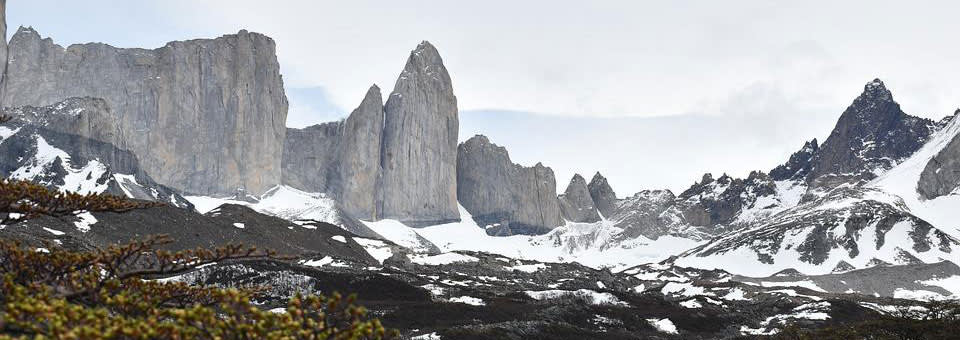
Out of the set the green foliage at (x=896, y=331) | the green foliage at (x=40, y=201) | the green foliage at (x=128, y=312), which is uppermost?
the green foliage at (x=40, y=201)

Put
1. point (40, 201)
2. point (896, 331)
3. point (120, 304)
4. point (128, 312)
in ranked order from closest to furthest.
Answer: point (120, 304)
point (128, 312)
point (40, 201)
point (896, 331)

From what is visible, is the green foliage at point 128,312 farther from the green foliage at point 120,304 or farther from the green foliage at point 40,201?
the green foliage at point 40,201

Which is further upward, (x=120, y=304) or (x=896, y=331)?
(x=120, y=304)

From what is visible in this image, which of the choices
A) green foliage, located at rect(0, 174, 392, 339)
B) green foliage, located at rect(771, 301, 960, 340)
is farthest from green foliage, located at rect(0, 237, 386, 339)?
green foliage, located at rect(771, 301, 960, 340)

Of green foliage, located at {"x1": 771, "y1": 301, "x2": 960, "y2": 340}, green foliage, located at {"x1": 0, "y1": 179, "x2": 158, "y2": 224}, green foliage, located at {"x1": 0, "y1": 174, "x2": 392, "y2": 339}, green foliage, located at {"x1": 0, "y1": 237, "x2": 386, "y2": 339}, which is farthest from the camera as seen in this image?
green foliage, located at {"x1": 771, "y1": 301, "x2": 960, "y2": 340}

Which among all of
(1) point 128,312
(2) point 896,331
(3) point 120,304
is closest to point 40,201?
(1) point 128,312

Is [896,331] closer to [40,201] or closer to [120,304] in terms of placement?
[40,201]

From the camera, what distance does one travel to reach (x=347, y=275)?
4611 inches

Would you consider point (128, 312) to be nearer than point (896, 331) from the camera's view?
Yes

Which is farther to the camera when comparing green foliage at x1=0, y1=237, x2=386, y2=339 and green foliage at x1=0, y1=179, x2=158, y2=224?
green foliage at x1=0, y1=179, x2=158, y2=224

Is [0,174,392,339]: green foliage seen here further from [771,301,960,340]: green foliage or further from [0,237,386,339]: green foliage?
[771,301,960,340]: green foliage

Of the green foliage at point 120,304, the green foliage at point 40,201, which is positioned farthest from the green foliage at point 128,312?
the green foliage at point 40,201

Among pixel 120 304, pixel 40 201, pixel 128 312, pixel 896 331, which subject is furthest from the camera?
pixel 896 331

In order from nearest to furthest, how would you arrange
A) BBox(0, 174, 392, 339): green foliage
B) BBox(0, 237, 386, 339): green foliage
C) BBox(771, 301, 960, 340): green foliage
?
BBox(0, 237, 386, 339): green foliage < BBox(0, 174, 392, 339): green foliage < BBox(771, 301, 960, 340): green foliage
